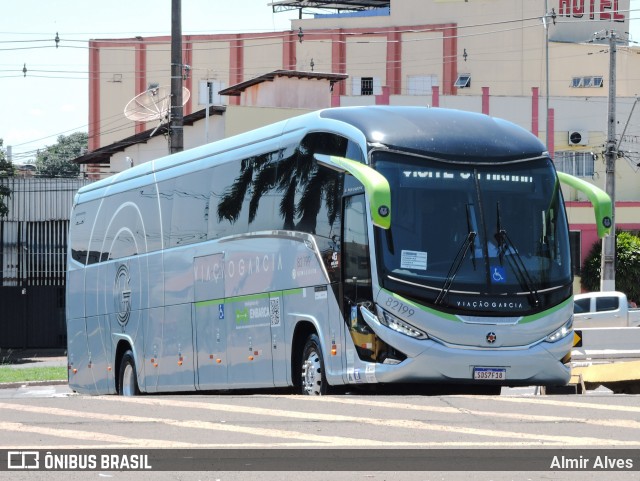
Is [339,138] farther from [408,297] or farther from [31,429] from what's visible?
[31,429]

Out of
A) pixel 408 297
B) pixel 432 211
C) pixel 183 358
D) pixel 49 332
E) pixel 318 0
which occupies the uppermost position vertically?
pixel 318 0

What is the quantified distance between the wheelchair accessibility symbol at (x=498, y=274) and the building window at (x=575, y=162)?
178 feet

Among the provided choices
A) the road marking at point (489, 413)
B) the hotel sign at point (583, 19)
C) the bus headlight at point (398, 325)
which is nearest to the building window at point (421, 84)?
the hotel sign at point (583, 19)

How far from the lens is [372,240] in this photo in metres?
14.7

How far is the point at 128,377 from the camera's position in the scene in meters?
22.7

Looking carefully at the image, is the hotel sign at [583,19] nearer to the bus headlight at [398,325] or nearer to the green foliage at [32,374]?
the green foliage at [32,374]

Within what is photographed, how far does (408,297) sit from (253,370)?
12.6 ft

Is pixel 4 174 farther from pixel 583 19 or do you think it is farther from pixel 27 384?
pixel 583 19

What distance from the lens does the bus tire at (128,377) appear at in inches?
879

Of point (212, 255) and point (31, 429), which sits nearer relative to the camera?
point (31, 429)

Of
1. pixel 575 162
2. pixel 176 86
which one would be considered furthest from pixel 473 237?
pixel 575 162

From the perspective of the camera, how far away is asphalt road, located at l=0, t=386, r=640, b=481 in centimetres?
966

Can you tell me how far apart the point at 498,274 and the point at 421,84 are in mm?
64438

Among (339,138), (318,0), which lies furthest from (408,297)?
(318,0)
